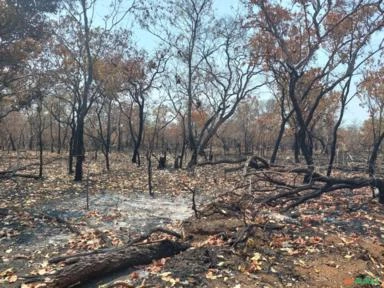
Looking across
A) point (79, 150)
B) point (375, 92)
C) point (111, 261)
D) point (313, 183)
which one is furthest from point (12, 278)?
point (375, 92)

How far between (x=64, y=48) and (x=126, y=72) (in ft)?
19.0

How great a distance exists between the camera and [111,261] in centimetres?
586

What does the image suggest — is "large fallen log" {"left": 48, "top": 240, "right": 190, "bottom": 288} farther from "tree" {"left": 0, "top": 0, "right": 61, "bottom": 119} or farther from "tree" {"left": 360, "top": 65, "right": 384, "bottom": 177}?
"tree" {"left": 360, "top": 65, "right": 384, "bottom": 177}

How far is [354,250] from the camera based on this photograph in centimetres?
622

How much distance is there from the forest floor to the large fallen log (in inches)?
6.0

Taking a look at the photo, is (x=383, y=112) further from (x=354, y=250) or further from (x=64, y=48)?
(x=354, y=250)

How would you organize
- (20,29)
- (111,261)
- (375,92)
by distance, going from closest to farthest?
(111,261) → (20,29) → (375,92)

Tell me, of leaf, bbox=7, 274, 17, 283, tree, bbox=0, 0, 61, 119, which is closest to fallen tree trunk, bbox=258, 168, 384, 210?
leaf, bbox=7, 274, 17, 283

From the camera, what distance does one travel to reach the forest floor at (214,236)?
5383mm

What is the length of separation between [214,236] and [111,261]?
1.80 metres

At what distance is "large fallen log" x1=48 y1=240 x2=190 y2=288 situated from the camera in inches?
213

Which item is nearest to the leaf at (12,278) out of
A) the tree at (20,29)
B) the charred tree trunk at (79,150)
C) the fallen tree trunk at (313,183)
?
the fallen tree trunk at (313,183)

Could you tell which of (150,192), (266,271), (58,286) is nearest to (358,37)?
(150,192)

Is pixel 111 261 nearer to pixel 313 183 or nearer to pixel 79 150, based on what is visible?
pixel 313 183
